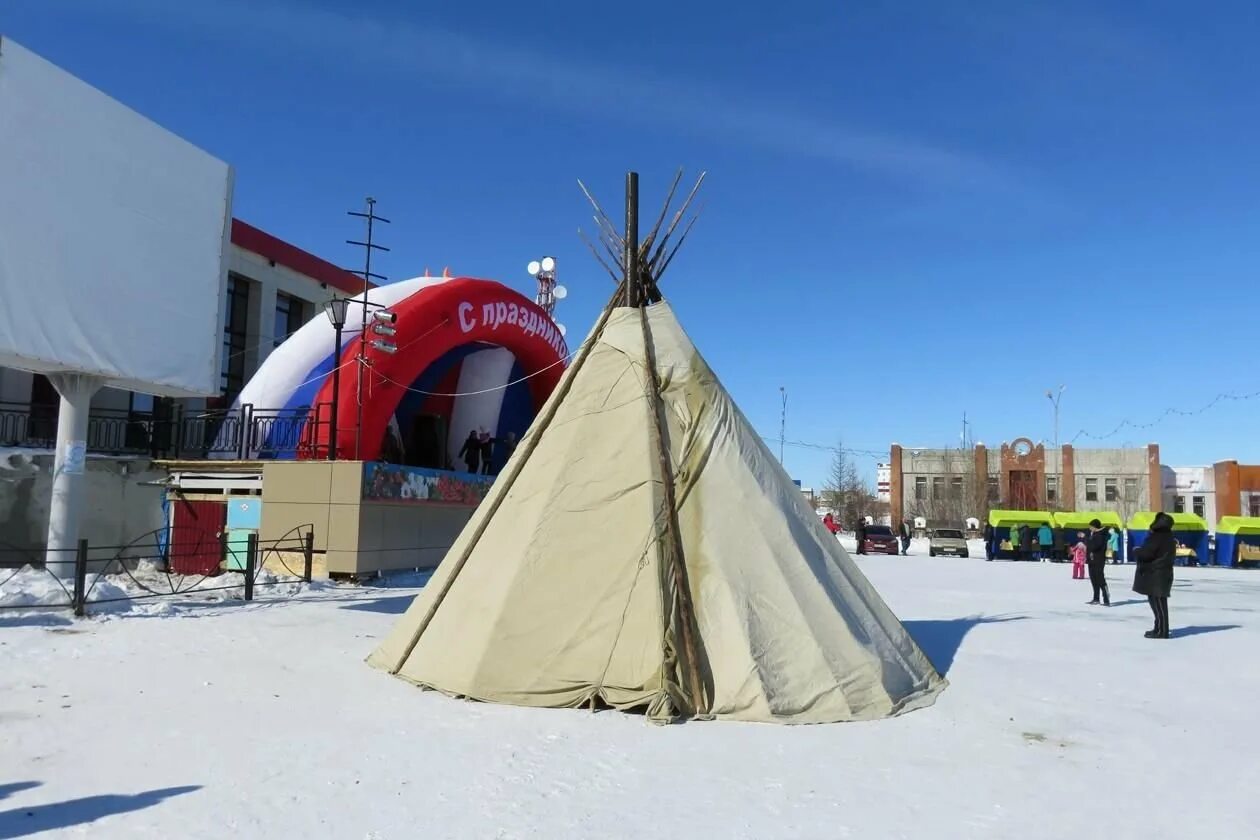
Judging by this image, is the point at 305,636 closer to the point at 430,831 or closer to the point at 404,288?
the point at 430,831

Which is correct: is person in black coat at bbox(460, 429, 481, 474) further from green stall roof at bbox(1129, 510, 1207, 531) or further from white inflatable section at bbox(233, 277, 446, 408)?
green stall roof at bbox(1129, 510, 1207, 531)

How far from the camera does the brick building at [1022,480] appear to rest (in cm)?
5538

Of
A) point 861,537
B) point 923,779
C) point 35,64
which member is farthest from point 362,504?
point 861,537

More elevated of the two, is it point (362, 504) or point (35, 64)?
point (35, 64)

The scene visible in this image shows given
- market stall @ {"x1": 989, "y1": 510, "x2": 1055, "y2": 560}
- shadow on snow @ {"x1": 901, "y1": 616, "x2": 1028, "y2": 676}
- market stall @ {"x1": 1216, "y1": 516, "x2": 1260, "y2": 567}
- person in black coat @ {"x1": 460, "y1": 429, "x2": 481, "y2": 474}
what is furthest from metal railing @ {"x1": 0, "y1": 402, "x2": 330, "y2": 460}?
market stall @ {"x1": 1216, "y1": 516, "x2": 1260, "y2": 567}

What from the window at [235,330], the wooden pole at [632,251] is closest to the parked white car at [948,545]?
the window at [235,330]

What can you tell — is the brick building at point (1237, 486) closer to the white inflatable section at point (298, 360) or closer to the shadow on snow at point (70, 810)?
the white inflatable section at point (298, 360)

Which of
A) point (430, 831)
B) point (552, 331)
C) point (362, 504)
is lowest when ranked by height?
point (430, 831)

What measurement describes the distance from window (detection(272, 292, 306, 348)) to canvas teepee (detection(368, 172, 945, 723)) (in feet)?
68.9

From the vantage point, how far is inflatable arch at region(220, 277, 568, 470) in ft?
54.5

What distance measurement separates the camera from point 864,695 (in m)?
6.81

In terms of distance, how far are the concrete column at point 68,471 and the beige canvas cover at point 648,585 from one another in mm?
6261

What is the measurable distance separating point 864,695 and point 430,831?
3.65 m

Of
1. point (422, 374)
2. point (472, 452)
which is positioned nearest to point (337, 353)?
point (422, 374)
